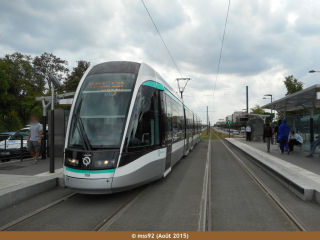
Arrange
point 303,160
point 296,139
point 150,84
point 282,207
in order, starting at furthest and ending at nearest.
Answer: point 296,139
point 303,160
point 150,84
point 282,207

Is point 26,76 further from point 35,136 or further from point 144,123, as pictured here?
point 144,123

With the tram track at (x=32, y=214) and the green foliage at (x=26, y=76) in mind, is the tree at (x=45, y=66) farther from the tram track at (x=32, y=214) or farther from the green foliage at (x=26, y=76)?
the tram track at (x=32, y=214)

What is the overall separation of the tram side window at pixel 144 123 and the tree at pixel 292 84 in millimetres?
36960

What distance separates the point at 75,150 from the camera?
5527 millimetres

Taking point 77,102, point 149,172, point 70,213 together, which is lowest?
point 70,213

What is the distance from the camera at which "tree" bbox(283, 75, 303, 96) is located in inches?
1496

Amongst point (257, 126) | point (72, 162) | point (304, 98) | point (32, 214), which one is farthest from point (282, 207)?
point (257, 126)

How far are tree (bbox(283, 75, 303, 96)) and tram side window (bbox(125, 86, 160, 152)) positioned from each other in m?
37.0

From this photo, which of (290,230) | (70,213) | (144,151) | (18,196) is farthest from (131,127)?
(290,230)

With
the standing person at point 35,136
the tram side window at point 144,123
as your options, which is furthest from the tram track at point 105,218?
→ the standing person at point 35,136

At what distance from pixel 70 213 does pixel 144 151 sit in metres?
1.98

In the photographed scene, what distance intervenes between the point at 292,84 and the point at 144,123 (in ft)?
125

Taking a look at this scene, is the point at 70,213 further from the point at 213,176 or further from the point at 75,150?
the point at 213,176

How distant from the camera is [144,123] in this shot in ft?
20.1
